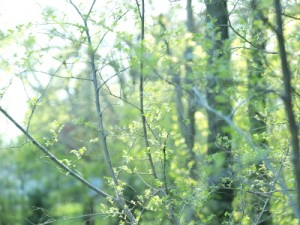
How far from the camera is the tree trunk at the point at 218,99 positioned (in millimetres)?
3766

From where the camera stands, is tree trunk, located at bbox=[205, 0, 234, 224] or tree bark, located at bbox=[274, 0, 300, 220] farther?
tree trunk, located at bbox=[205, 0, 234, 224]

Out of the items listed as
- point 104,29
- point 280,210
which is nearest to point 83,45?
point 104,29

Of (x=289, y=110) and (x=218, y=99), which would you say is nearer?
(x=289, y=110)

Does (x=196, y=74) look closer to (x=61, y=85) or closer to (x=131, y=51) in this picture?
(x=131, y=51)

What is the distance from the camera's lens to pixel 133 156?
6691mm

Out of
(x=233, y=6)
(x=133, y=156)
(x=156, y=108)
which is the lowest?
(x=133, y=156)

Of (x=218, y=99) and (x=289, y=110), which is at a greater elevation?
(x=218, y=99)

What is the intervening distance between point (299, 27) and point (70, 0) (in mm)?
2353

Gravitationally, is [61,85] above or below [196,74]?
above

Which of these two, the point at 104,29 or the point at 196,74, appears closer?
the point at 196,74

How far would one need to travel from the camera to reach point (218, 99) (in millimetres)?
3896

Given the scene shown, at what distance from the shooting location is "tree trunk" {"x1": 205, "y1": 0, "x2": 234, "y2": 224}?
377 centimetres

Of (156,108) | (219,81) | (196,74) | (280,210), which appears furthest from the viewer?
(156,108)

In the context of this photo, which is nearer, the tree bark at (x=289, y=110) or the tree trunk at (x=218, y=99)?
the tree bark at (x=289, y=110)
